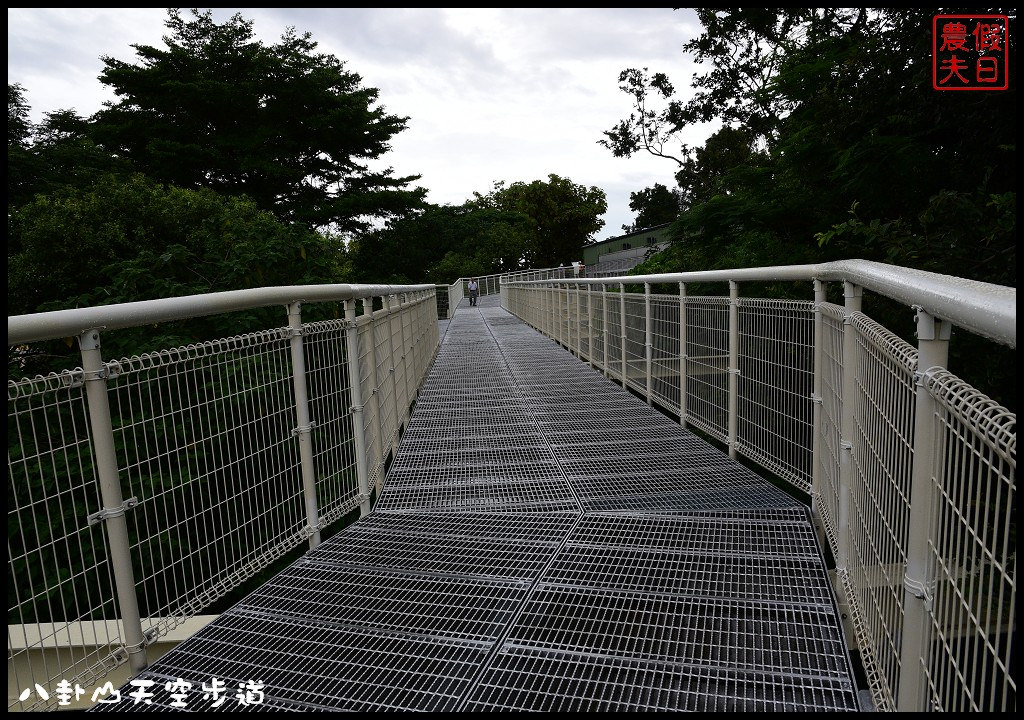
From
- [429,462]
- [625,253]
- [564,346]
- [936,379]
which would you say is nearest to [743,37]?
[564,346]

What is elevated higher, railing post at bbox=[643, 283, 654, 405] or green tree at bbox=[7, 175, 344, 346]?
green tree at bbox=[7, 175, 344, 346]

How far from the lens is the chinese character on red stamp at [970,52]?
22.5 feet

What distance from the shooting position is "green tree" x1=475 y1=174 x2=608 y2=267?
208 feet

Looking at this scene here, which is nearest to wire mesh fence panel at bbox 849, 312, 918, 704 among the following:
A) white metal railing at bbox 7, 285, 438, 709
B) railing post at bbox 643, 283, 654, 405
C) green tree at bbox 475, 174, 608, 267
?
white metal railing at bbox 7, 285, 438, 709

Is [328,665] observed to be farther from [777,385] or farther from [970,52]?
[970,52]

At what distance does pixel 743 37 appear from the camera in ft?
73.6

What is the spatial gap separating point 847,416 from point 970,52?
6.62 meters

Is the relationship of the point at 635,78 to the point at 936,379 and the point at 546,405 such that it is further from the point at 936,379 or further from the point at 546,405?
the point at 936,379

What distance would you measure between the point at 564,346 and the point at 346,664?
11.2m

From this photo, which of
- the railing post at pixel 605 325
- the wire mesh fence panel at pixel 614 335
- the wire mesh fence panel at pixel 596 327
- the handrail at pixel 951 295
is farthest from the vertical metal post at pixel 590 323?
the handrail at pixel 951 295

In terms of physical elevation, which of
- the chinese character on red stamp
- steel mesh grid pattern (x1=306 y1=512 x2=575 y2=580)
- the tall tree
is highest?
the tall tree

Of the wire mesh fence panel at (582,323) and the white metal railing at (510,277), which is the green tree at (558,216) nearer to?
the white metal railing at (510,277)

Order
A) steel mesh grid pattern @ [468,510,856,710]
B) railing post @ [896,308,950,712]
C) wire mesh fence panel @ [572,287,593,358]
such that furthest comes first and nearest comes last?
wire mesh fence panel @ [572,287,593,358] → steel mesh grid pattern @ [468,510,856,710] → railing post @ [896,308,950,712]

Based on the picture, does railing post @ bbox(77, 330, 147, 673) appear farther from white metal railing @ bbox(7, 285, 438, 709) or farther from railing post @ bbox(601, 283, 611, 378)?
railing post @ bbox(601, 283, 611, 378)
